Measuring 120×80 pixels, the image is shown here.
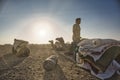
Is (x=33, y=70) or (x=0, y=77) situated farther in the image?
(x=33, y=70)

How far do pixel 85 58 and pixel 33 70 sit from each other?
6.87ft

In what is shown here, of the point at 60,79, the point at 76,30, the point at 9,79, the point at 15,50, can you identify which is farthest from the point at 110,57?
the point at 15,50

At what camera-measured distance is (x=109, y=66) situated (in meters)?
6.82

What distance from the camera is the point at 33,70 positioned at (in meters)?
7.68

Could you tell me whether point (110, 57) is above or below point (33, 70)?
above

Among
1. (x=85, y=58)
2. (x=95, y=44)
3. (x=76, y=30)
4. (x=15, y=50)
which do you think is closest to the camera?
(x=95, y=44)

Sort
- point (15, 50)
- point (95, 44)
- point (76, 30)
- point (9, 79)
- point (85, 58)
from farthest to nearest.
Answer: point (15, 50), point (76, 30), point (85, 58), point (95, 44), point (9, 79)

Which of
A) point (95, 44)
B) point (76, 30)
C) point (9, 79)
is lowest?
point (9, 79)

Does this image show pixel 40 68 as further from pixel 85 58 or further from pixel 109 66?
pixel 109 66

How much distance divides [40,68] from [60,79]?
1879 millimetres

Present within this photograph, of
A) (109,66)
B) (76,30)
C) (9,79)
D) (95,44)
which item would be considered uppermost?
(76,30)

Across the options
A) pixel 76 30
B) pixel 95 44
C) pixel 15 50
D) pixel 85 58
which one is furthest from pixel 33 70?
pixel 15 50

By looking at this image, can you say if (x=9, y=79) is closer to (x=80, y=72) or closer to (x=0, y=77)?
(x=0, y=77)

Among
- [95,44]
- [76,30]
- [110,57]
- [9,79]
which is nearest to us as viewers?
[9,79]
